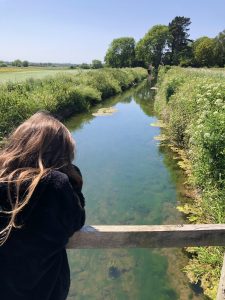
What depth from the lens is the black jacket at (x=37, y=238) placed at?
1.65 m

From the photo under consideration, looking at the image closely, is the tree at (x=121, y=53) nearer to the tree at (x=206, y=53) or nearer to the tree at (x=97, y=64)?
the tree at (x=97, y=64)

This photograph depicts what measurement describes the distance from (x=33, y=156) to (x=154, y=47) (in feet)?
245

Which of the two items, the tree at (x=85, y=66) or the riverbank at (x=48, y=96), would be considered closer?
the riverbank at (x=48, y=96)

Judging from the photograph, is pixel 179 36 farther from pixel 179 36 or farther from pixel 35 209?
pixel 35 209

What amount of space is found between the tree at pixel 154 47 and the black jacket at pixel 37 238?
73.3 metres

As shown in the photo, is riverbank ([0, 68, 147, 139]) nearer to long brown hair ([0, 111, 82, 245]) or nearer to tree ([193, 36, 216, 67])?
long brown hair ([0, 111, 82, 245])

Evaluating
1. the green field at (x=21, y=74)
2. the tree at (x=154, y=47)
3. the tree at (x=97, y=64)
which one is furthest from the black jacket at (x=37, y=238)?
the tree at (x=97, y=64)

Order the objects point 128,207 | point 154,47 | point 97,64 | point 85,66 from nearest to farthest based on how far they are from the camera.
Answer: point 128,207
point 154,47
point 97,64
point 85,66

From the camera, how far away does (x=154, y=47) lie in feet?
238

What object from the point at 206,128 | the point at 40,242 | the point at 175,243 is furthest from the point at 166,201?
the point at 40,242

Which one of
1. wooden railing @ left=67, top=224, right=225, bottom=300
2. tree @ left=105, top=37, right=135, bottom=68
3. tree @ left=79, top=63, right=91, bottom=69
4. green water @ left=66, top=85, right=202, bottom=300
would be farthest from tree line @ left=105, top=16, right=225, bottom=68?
wooden railing @ left=67, top=224, right=225, bottom=300

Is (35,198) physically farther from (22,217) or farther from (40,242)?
(40,242)

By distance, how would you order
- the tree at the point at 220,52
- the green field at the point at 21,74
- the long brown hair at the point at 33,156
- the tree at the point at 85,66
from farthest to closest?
the tree at the point at 85,66 → the tree at the point at 220,52 → the green field at the point at 21,74 → the long brown hair at the point at 33,156

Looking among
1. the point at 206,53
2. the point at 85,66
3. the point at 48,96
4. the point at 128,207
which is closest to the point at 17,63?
the point at 85,66
